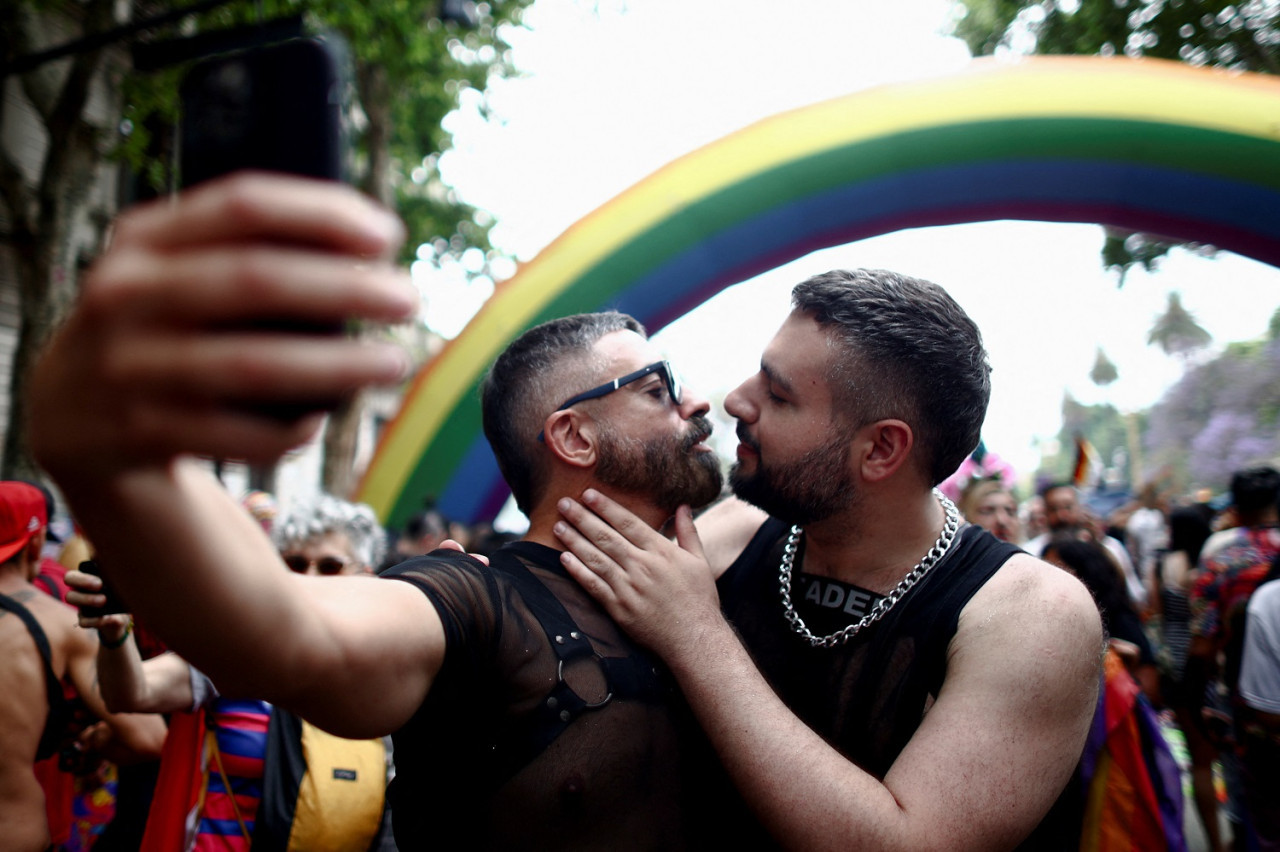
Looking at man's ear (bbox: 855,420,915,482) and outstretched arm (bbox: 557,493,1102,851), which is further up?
man's ear (bbox: 855,420,915,482)

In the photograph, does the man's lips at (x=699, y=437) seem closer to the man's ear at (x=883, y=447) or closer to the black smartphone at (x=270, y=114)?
the man's ear at (x=883, y=447)

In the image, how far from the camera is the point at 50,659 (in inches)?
116

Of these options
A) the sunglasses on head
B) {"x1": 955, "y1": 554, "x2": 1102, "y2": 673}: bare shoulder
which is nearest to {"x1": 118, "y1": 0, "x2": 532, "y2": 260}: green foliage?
the sunglasses on head

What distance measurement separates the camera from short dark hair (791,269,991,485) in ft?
6.86

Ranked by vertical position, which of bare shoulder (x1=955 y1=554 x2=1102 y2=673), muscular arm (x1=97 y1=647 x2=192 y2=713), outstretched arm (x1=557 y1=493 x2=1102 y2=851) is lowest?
muscular arm (x1=97 y1=647 x2=192 y2=713)

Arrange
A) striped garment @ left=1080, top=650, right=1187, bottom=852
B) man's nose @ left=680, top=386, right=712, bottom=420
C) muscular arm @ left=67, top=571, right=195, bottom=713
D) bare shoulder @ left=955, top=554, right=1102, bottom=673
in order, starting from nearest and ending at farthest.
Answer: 1. bare shoulder @ left=955, top=554, right=1102, bottom=673
2. man's nose @ left=680, top=386, right=712, bottom=420
3. muscular arm @ left=67, top=571, right=195, bottom=713
4. striped garment @ left=1080, top=650, right=1187, bottom=852

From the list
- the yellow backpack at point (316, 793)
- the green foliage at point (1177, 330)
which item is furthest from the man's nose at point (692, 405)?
the green foliage at point (1177, 330)

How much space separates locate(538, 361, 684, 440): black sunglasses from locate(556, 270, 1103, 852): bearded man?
188mm

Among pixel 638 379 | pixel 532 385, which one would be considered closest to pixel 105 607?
pixel 532 385

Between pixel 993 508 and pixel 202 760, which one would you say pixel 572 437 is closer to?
pixel 202 760

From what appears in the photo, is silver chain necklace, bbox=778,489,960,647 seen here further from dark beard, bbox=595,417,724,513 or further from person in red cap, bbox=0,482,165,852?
person in red cap, bbox=0,482,165,852

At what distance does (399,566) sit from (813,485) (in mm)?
1006

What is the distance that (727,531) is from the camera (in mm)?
2582

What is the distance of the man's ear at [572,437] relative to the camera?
2.08 meters
